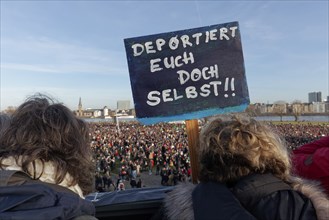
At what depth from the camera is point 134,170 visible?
17.3 meters

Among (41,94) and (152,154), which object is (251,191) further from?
(152,154)

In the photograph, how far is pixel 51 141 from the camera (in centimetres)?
128

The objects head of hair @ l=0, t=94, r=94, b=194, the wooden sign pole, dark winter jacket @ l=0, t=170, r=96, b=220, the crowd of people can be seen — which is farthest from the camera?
the wooden sign pole

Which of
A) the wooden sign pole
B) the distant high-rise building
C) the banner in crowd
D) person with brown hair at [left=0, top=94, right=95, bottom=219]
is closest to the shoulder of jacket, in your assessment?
person with brown hair at [left=0, top=94, right=95, bottom=219]

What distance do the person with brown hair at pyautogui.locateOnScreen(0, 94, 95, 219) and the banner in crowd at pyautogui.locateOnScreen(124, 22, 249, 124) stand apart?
1260 mm

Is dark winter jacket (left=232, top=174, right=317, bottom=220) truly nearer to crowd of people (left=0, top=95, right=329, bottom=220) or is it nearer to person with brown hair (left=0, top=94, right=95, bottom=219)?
crowd of people (left=0, top=95, right=329, bottom=220)

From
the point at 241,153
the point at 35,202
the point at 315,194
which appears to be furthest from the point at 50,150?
the point at 315,194

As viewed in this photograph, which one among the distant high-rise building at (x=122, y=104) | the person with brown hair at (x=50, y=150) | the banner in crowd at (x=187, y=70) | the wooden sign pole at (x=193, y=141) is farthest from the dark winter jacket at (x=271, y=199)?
the distant high-rise building at (x=122, y=104)

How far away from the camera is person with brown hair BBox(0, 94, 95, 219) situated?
47.8 inches

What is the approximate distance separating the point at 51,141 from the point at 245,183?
0.80 meters

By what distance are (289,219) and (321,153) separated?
19.8 inches

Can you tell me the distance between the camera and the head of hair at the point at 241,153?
1422 mm

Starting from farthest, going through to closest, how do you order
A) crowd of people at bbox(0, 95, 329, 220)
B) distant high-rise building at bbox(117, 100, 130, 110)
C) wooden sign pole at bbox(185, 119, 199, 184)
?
distant high-rise building at bbox(117, 100, 130, 110) → wooden sign pole at bbox(185, 119, 199, 184) → crowd of people at bbox(0, 95, 329, 220)

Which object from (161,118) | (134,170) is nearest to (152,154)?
(134,170)
